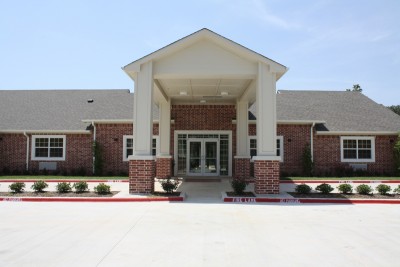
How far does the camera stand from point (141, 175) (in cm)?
1293

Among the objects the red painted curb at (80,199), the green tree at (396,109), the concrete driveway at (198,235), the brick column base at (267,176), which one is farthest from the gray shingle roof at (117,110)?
the green tree at (396,109)

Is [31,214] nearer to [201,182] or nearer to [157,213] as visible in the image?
[157,213]

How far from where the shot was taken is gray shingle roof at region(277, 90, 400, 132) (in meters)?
22.4

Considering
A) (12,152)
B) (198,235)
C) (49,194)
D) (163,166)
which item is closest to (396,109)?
(163,166)

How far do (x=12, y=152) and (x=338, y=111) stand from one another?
2065 cm

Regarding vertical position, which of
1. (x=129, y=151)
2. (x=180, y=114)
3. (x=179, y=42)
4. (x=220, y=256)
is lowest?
(x=220, y=256)

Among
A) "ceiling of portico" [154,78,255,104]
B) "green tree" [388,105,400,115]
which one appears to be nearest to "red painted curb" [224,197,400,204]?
"ceiling of portico" [154,78,255,104]

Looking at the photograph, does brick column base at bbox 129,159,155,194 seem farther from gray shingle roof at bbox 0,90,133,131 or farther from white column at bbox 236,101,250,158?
gray shingle roof at bbox 0,90,133,131

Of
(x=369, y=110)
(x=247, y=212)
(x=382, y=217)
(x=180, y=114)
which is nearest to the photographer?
(x=382, y=217)

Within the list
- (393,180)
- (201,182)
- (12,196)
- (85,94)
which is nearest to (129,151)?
(201,182)

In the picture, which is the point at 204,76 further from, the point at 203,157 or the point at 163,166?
the point at 203,157

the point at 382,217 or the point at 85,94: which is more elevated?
the point at 85,94

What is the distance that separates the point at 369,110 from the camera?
2486 centimetres

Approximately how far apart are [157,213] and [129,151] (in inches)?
497
